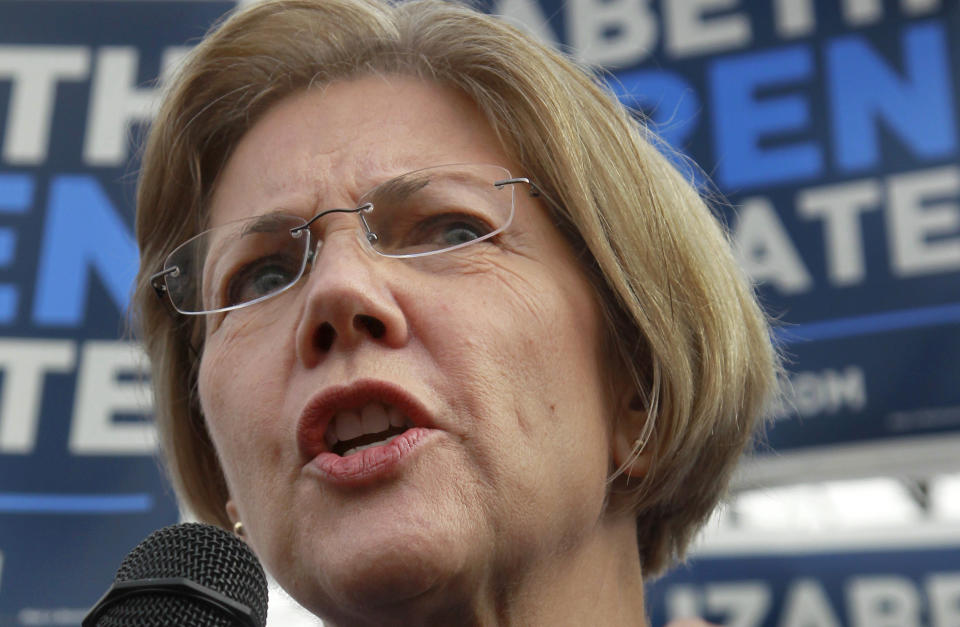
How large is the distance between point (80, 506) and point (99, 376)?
44 centimetres

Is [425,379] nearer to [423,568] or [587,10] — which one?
[423,568]

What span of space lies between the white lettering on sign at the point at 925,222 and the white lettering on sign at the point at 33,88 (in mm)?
2985

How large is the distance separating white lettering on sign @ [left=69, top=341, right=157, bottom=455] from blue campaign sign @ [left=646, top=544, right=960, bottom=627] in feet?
6.07

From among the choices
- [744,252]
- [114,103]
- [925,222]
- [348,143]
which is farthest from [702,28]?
[348,143]

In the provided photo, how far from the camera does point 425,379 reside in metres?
1.46

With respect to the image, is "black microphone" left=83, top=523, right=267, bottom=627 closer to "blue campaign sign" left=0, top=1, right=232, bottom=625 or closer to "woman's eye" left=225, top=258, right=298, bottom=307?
"woman's eye" left=225, top=258, right=298, bottom=307

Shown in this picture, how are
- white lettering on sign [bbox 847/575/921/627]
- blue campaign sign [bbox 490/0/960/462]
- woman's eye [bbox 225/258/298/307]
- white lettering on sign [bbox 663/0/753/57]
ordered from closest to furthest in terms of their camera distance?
woman's eye [bbox 225/258/298/307] < blue campaign sign [bbox 490/0/960/462] < white lettering on sign [bbox 847/575/921/627] < white lettering on sign [bbox 663/0/753/57]

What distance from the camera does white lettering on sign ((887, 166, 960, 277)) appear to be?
3275mm

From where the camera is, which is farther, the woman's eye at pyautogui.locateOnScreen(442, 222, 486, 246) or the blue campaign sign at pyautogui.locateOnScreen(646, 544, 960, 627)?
the blue campaign sign at pyautogui.locateOnScreen(646, 544, 960, 627)

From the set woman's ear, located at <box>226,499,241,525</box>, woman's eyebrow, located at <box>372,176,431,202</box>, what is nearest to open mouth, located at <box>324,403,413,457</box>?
woman's eyebrow, located at <box>372,176,431,202</box>

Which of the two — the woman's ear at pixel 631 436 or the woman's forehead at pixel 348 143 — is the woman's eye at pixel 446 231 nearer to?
the woman's forehead at pixel 348 143

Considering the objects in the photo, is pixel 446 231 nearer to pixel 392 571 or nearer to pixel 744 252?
pixel 392 571

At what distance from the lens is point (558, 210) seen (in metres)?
1.82

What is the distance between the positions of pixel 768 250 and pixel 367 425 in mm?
2302
